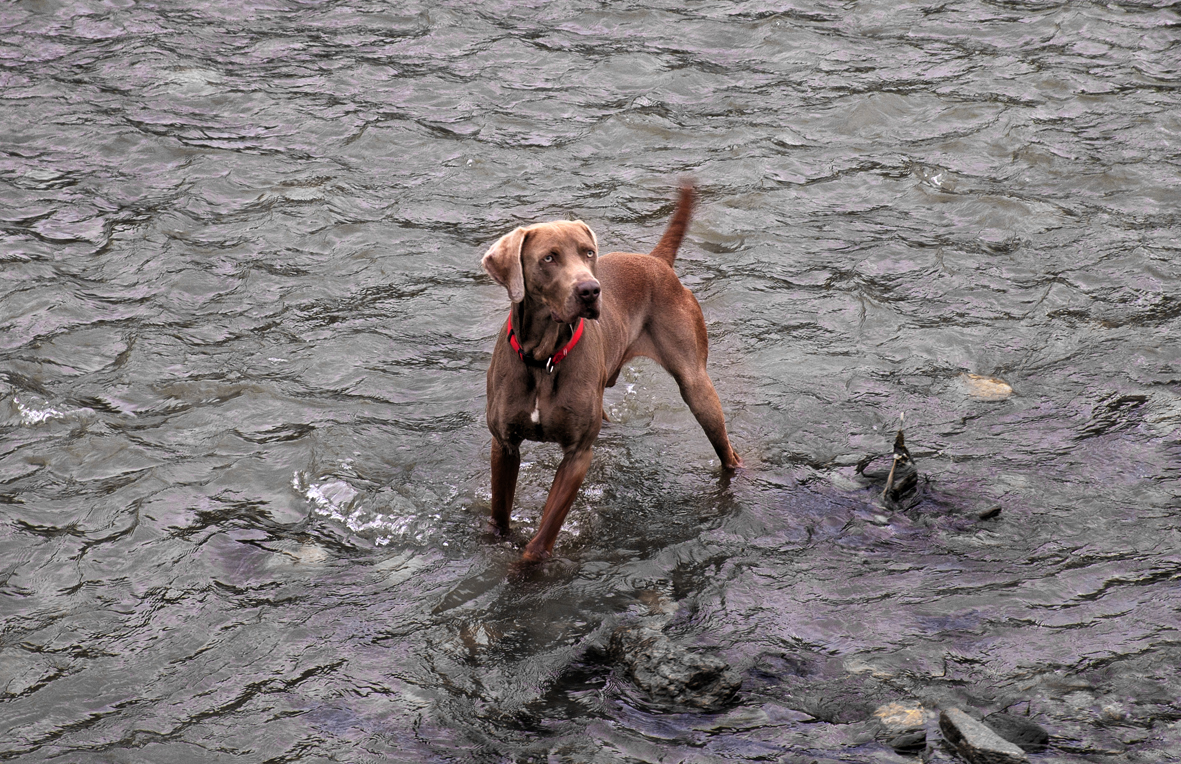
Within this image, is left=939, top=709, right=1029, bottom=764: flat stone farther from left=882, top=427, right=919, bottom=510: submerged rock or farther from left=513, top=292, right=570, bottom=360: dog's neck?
left=513, top=292, right=570, bottom=360: dog's neck

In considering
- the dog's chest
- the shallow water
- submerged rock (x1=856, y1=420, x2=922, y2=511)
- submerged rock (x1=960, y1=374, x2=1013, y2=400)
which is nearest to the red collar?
the dog's chest

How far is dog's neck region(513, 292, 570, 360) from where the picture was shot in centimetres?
470

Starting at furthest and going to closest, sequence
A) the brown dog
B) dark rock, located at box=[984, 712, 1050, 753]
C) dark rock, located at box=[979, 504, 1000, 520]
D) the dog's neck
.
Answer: dark rock, located at box=[979, 504, 1000, 520], the dog's neck, the brown dog, dark rock, located at box=[984, 712, 1050, 753]

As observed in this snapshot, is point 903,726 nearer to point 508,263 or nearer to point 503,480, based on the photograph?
point 503,480

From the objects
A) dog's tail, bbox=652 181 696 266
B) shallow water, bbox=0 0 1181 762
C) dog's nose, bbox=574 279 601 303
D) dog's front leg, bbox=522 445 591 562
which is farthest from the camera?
dog's tail, bbox=652 181 696 266

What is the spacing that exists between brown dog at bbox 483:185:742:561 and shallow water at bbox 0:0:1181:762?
0.49 metres

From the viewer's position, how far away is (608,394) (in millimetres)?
6914

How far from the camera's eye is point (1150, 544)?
512cm

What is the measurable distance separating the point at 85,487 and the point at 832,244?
219 inches

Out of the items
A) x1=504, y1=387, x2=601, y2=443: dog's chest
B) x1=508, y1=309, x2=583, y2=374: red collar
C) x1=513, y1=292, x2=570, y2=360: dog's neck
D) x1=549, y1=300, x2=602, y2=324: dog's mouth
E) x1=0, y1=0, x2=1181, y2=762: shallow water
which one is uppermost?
x1=549, y1=300, x2=602, y2=324: dog's mouth

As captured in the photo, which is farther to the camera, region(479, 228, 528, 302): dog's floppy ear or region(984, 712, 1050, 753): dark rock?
region(479, 228, 528, 302): dog's floppy ear

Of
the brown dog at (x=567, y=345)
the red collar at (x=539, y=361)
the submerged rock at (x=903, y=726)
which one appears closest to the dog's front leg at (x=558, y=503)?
the brown dog at (x=567, y=345)

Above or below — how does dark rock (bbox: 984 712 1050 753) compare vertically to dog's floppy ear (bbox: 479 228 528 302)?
below

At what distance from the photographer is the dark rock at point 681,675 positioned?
4.15m
